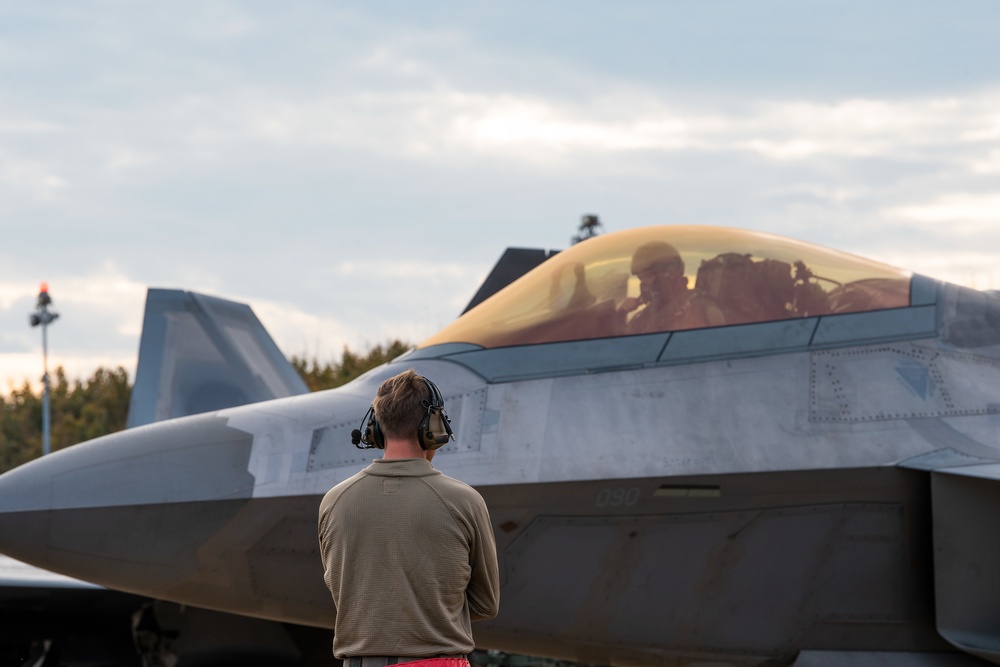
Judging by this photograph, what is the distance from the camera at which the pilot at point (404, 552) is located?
3123 millimetres

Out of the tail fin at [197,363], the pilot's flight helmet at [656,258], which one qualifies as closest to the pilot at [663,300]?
the pilot's flight helmet at [656,258]

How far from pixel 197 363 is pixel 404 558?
1047 centimetres

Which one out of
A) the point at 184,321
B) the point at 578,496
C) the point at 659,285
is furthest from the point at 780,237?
the point at 184,321

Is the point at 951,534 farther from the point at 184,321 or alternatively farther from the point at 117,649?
the point at 184,321

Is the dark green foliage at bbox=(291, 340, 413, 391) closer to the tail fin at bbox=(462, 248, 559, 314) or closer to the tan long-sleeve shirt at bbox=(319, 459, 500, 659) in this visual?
the tail fin at bbox=(462, 248, 559, 314)

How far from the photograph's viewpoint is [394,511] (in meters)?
3.17

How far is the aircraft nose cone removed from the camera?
5.27m

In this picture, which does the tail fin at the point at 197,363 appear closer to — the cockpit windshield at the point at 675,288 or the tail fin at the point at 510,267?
the tail fin at the point at 510,267

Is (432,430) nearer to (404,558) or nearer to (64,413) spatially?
(404,558)

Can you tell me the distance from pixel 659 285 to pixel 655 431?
93cm

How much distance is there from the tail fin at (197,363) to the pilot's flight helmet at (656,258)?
289 inches

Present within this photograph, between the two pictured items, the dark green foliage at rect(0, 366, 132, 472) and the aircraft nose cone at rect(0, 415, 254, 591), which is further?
the dark green foliage at rect(0, 366, 132, 472)

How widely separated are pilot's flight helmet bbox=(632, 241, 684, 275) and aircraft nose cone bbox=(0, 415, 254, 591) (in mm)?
2329

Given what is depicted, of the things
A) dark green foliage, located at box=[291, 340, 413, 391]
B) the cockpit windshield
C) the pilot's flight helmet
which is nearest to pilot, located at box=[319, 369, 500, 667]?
the cockpit windshield
